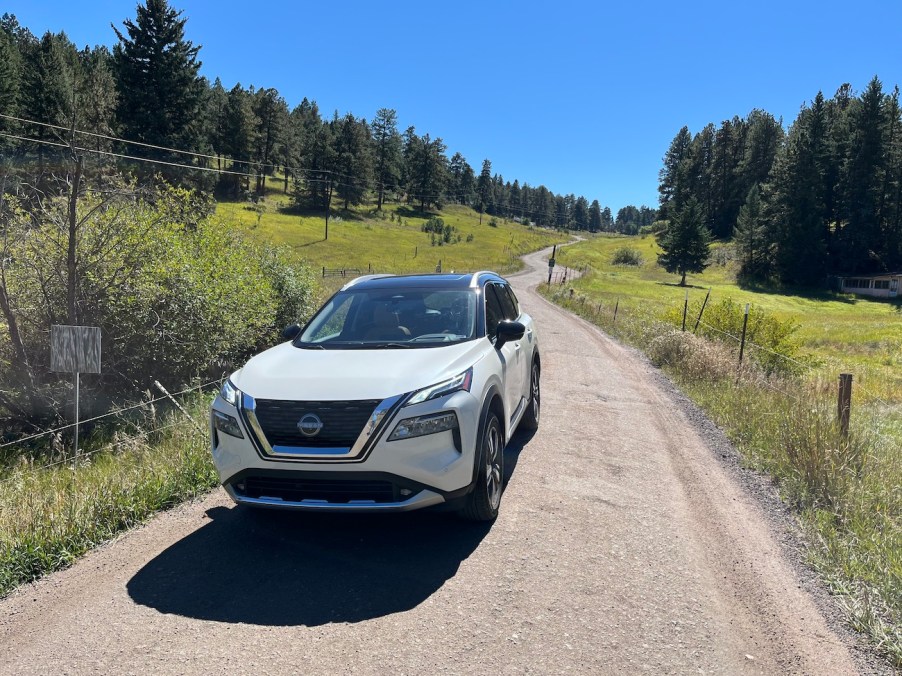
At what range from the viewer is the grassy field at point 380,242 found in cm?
5775

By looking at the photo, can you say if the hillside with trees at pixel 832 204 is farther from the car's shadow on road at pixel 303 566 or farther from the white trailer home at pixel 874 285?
the car's shadow on road at pixel 303 566

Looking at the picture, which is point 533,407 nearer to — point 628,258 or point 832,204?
point 832,204

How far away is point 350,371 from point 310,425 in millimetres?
541

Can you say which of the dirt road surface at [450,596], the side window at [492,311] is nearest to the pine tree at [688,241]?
the side window at [492,311]

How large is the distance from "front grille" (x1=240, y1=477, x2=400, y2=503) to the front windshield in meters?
1.35

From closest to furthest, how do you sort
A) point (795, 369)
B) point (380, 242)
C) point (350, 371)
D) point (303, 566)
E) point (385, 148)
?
1. point (303, 566)
2. point (350, 371)
3. point (795, 369)
4. point (380, 242)
5. point (385, 148)

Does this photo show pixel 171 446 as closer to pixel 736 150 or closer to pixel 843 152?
pixel 843 152

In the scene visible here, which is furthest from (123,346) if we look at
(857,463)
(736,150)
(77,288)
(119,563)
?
(736,150)

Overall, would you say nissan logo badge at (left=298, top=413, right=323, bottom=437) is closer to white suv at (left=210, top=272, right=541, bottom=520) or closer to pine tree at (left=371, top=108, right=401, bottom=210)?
white suv at (left=210, top=272, right=541, bottom=520)

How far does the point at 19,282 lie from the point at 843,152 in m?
83.9

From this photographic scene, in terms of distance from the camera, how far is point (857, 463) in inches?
210

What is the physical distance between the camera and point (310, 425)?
3510 mm

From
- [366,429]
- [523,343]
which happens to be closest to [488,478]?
[366,429]

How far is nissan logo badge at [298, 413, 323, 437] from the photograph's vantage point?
11.5 feet
